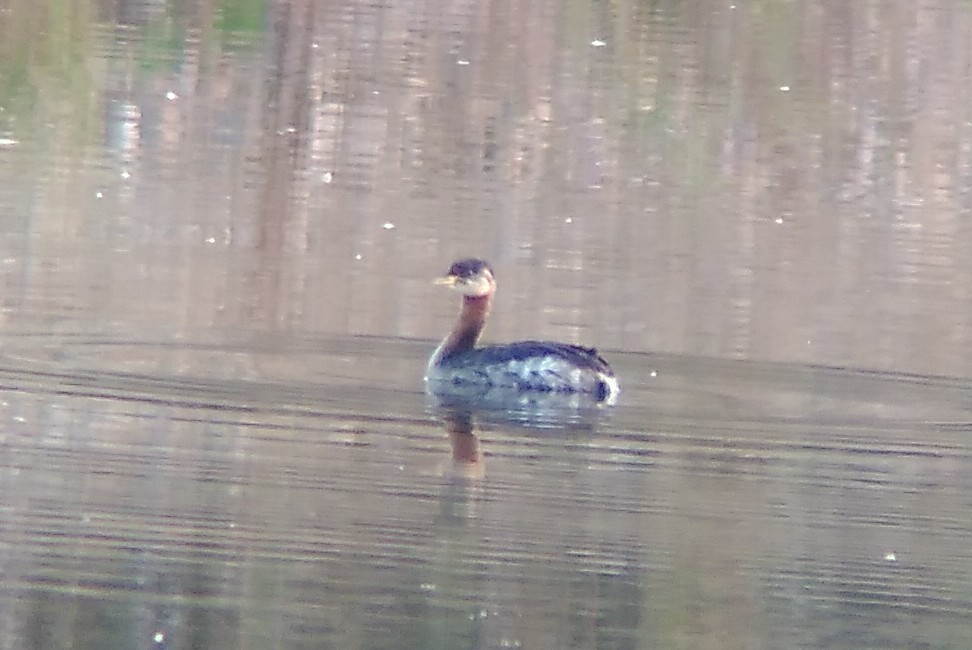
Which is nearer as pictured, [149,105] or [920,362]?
[920,362]

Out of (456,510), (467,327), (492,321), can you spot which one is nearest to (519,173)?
(492,321)

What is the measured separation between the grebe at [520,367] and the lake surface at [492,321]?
22cm

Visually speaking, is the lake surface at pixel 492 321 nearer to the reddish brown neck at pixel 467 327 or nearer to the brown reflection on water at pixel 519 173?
the brown reflection on water at pixel 519 173

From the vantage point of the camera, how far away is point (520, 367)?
9.68 metres

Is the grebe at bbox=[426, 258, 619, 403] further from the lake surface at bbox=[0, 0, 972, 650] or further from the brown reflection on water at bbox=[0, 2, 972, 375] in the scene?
the brown reflection on water at bbox=[0, 2, 972, 375]

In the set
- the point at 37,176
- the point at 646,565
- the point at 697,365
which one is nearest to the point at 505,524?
the point at 646,565

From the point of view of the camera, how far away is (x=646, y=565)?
6.70 m

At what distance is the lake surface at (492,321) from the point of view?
643 centimetres

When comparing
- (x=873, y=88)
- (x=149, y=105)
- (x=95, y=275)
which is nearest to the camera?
(x=95, y=275)

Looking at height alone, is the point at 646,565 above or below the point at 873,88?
below

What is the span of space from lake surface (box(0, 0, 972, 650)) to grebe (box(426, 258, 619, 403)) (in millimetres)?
224

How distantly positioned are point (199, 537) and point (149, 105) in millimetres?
9861

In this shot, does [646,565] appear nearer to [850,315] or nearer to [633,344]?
[633,344]

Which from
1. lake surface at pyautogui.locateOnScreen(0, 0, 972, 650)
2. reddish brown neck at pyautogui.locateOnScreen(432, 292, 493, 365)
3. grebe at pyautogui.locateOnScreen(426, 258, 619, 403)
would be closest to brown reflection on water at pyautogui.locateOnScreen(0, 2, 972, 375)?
lake surface at pyautogui.locateOnScreen(0, 0, 972, 650)
